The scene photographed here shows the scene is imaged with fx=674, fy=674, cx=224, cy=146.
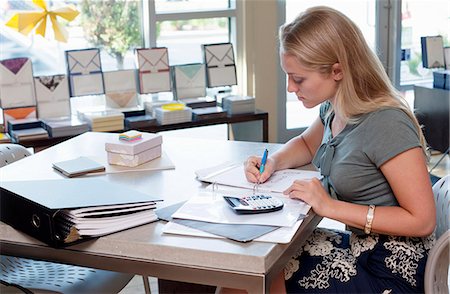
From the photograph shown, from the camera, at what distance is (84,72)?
3.74 meters

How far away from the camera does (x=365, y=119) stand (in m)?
Answer: 1.74

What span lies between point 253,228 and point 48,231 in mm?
453

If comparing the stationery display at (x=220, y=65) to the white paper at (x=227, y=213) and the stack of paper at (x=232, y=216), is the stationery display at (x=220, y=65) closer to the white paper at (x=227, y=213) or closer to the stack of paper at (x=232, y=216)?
the stack of paper at (x=232, y=216)

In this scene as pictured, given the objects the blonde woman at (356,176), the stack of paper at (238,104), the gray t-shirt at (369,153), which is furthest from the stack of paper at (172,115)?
the gray t-shirt at (369,153)

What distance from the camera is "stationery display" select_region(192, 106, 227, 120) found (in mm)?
3797

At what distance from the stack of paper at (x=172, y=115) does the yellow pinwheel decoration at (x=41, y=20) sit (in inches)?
25.9

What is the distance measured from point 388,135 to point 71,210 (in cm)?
78

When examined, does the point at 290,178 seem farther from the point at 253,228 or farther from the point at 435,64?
the point at 435,64

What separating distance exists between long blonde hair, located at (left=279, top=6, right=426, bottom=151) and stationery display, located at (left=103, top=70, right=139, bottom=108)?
2.19 m

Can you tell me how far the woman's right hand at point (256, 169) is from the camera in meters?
1.83

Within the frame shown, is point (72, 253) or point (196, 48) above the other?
point (196, 48)

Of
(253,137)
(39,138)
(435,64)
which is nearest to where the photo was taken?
(39,138)

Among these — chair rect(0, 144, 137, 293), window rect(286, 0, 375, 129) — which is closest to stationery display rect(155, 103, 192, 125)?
window rect(286, 0, 375, 129)

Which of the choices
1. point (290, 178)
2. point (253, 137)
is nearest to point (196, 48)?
→ point (253, 137)
